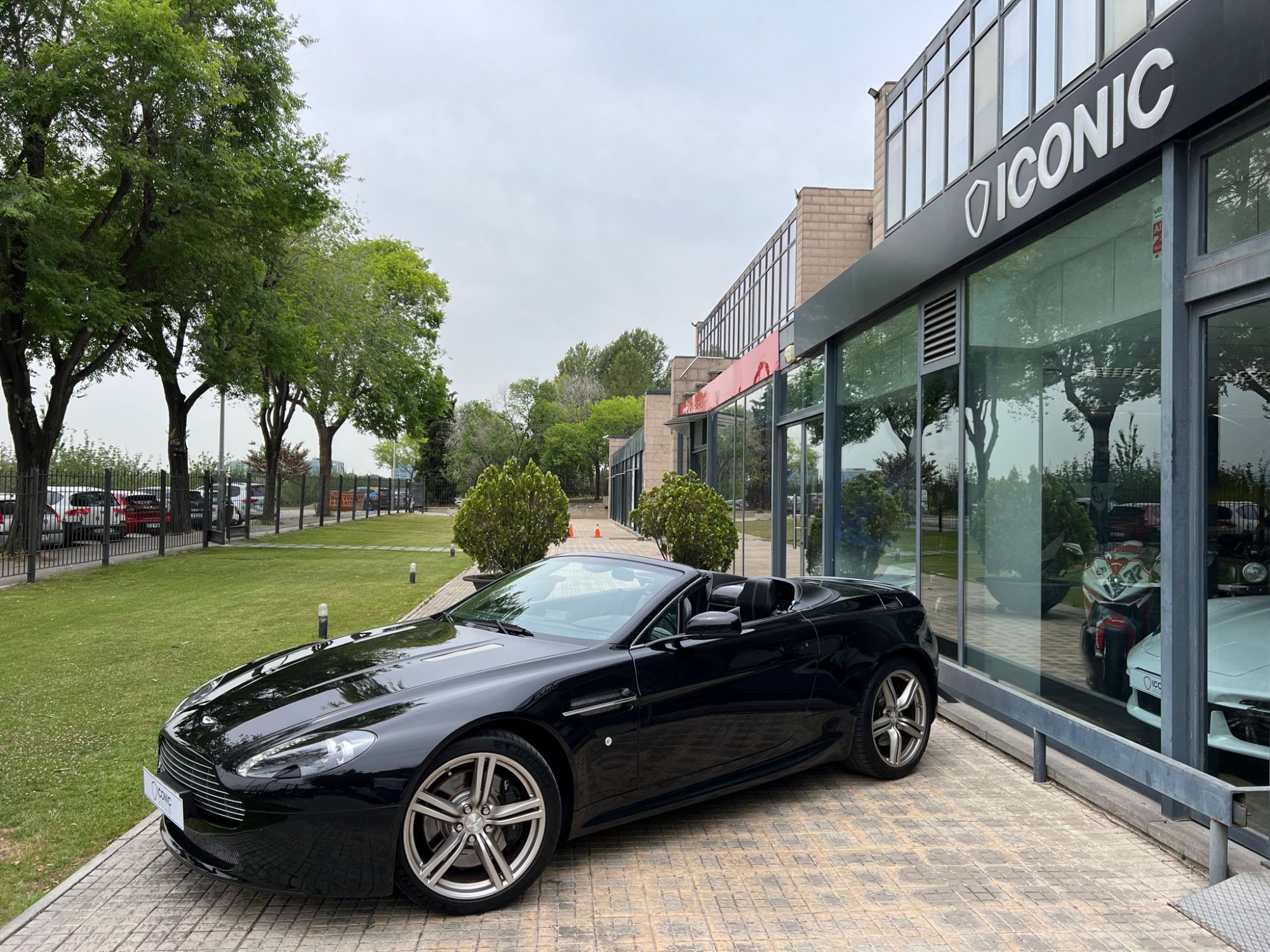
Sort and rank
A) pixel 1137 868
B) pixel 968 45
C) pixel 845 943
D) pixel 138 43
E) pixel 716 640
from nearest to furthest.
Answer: pixel 845 943, pixel 1137 868, pixel 716 640, pixel 968 45, pixel 138 43

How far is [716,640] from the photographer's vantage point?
14.5 feet

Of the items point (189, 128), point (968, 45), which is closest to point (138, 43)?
point (189, 128)

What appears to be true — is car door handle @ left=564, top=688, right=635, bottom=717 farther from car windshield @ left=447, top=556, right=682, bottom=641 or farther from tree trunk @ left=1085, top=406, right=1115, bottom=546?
tree trunk @ left=1085, top=406, right=1115, bottom=546

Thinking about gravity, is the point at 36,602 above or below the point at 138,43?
below

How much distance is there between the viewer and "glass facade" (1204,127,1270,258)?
4215mm

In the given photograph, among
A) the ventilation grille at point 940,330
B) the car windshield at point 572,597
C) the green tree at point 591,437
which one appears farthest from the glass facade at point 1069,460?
the green tree at point 591,437

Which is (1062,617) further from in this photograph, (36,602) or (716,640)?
(36,602)

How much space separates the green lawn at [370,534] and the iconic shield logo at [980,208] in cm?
1803

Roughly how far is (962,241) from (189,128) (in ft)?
58.4

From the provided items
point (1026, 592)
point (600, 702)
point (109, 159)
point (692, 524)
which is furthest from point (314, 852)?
point (109, 159)

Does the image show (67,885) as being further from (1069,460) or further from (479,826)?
(1069,460)

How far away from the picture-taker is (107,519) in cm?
1842

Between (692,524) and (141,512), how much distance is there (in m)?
15.3

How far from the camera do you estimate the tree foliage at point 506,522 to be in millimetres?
12016
